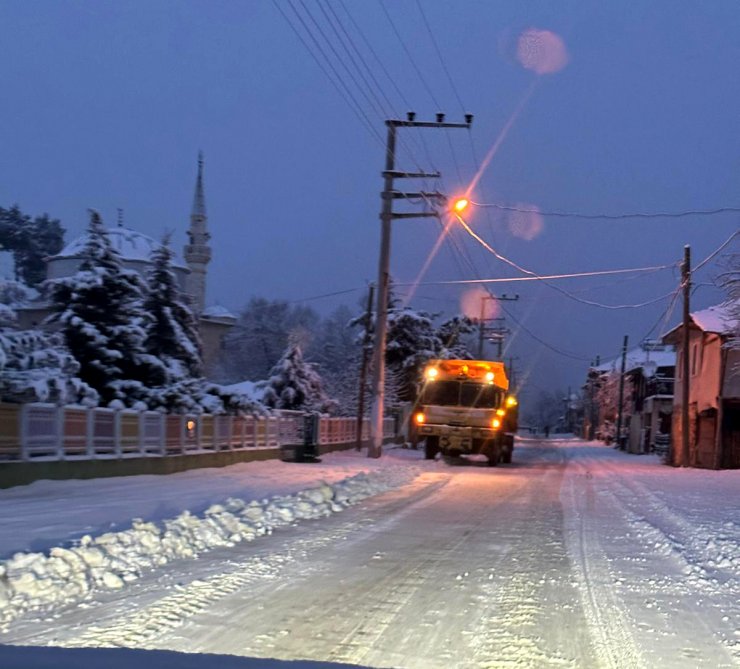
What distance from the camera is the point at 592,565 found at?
1008 cm

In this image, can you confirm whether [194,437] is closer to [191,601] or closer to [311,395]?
[191,601]

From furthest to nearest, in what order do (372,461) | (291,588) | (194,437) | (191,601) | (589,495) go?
(372,461)
(194,437)
(589,495)
(291,588)
(191,601)

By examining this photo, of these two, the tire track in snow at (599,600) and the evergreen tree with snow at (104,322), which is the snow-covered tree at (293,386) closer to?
the evergreen tree with snow at (104,322)

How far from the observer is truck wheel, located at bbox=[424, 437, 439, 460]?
103ft

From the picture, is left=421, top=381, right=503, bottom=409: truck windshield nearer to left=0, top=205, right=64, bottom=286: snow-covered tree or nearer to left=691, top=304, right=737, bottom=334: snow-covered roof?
left=691, top=304, right=737, bottom=334: snow-covered roof

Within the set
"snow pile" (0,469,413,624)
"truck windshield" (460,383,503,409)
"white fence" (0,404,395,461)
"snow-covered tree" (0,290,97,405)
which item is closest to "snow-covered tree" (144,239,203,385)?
"white fence" (0,404,395,461)

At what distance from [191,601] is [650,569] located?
532 cm

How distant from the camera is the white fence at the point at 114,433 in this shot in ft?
53.3

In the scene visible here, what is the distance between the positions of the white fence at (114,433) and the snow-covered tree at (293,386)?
58.3 feet

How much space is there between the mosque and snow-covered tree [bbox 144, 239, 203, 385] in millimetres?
17073

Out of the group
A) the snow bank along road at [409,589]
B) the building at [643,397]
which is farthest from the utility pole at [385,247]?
the building at [643,397]

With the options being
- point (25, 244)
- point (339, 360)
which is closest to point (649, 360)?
point (339, 360)

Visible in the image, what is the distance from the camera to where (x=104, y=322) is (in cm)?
2755

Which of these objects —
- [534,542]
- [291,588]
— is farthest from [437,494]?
[291,588]
